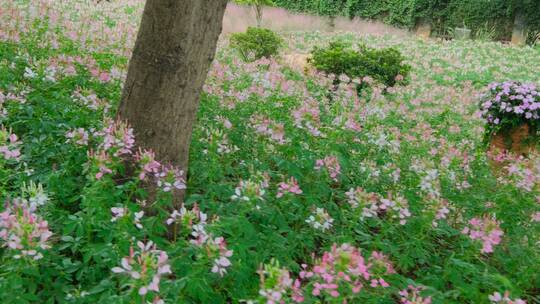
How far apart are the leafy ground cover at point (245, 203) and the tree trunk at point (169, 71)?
17cm

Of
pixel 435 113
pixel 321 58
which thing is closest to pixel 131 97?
pixel 435 113

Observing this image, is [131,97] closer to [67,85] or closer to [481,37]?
[67,85]

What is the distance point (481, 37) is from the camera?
19.9 meters

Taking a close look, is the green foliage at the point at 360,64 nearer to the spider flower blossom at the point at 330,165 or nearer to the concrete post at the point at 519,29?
the spider flower blossom at the point at 330,165

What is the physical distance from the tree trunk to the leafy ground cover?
0.56 ft

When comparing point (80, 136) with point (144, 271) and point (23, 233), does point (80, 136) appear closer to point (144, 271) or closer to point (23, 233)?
point (23, 233)

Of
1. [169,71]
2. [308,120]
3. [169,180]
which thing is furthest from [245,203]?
[308,120]

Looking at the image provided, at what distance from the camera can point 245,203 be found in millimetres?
2209

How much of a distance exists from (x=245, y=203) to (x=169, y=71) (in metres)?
0.94

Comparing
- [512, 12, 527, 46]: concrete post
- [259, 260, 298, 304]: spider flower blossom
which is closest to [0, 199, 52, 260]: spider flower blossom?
[259, 260, 298, 304]: spider flower blossom

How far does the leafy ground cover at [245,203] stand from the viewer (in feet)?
Result: 5.92

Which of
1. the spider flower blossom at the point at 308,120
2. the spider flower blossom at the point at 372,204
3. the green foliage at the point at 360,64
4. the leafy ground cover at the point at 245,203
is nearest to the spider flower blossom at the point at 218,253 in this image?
the leafy ground cover at the point at 245,203

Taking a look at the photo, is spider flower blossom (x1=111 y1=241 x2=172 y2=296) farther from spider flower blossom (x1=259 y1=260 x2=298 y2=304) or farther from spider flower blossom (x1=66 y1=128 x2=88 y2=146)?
spider flower blossom (x1=66 y1=128 x2=88 y2=146)

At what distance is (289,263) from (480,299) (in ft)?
3.02
